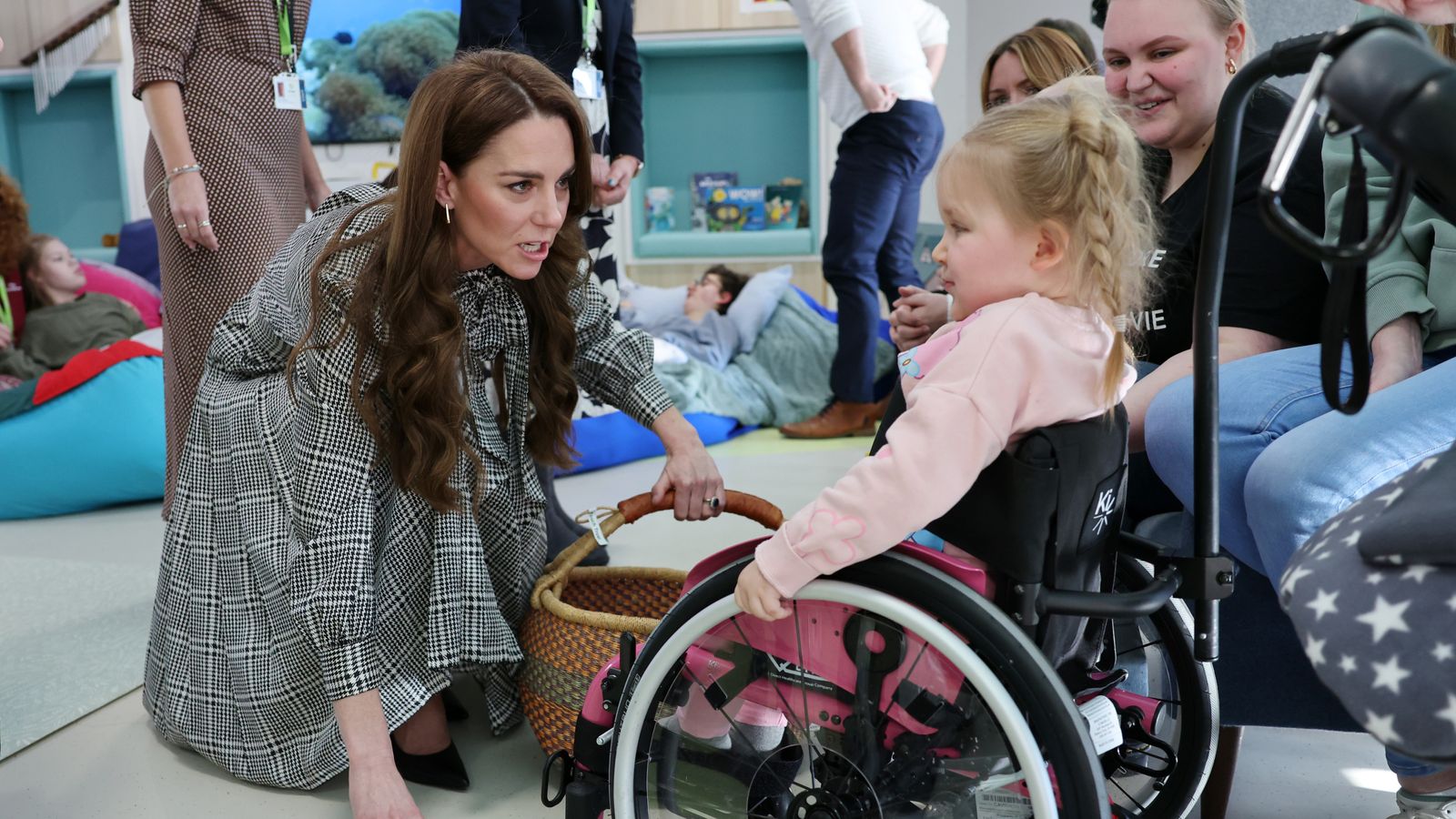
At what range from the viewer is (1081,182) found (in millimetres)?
885

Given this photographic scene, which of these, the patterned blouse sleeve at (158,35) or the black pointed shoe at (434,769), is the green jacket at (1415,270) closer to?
the black pointed shoe at (434,769)

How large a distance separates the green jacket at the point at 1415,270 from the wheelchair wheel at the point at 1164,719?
15.1 inches

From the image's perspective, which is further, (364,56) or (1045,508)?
(364,56)

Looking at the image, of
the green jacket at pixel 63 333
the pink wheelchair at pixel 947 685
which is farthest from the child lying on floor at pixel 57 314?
the pink wheelchair at pixel 947 685

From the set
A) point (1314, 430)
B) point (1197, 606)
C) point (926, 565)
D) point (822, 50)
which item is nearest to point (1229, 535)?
point (1314, 430)

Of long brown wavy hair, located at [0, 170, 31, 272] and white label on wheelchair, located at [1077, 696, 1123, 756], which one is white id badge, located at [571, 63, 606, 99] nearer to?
white label on wheelchair, located at [1077, 696, 1123, 756]

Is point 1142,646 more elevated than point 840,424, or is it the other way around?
point 1142,646

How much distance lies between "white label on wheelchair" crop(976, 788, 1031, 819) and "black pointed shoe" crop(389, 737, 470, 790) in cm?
69

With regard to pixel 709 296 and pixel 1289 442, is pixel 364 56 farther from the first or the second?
pixel 1289 442

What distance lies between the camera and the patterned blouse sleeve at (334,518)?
3.91ft

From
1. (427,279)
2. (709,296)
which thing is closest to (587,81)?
(427,279)

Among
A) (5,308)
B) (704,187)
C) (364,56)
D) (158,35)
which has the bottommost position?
(5,308)

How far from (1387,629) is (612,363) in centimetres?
103

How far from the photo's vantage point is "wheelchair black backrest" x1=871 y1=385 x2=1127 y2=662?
85cm
